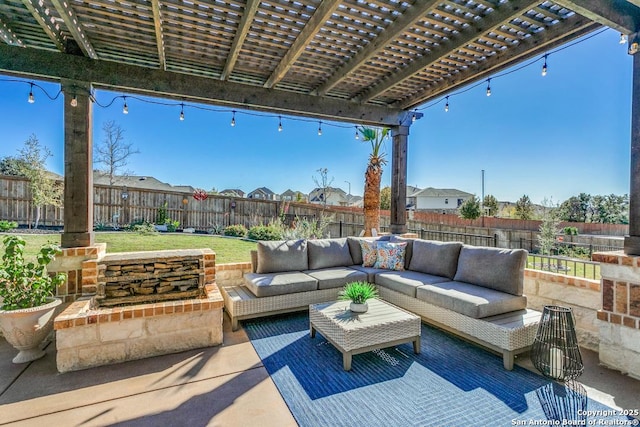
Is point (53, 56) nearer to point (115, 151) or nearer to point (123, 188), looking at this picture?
point (123, 188)

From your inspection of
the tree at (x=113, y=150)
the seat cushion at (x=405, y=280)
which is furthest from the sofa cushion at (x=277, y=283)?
the tree at (x=113, y=150)

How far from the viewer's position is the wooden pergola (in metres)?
2.48

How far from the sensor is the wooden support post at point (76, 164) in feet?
10.4

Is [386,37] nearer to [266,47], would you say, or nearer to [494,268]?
[266,47]

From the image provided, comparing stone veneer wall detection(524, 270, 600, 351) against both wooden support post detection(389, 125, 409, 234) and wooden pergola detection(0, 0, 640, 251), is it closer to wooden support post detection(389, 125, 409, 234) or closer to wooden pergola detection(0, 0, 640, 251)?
wooden pergola detection(0, 0, 640, 251)

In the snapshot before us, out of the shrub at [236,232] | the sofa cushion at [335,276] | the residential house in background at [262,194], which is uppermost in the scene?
the residential house in background at [262,194]

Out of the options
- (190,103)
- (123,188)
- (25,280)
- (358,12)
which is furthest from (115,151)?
(358,12)

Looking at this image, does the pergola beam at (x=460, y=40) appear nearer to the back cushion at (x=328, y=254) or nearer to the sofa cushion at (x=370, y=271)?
the back cushion at (x=328, y=254)

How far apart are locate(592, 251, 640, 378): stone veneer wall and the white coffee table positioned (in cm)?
150

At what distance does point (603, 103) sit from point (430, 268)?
30.7 ft

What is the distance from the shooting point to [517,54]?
318 centimetres

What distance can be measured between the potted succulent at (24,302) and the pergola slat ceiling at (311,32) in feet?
6.61

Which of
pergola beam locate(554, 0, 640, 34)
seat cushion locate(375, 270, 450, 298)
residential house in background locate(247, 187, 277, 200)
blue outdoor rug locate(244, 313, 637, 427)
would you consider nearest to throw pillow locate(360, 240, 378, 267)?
seat cushion locate(375, 270, 450, 298)

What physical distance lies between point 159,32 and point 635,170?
13.8 feet
